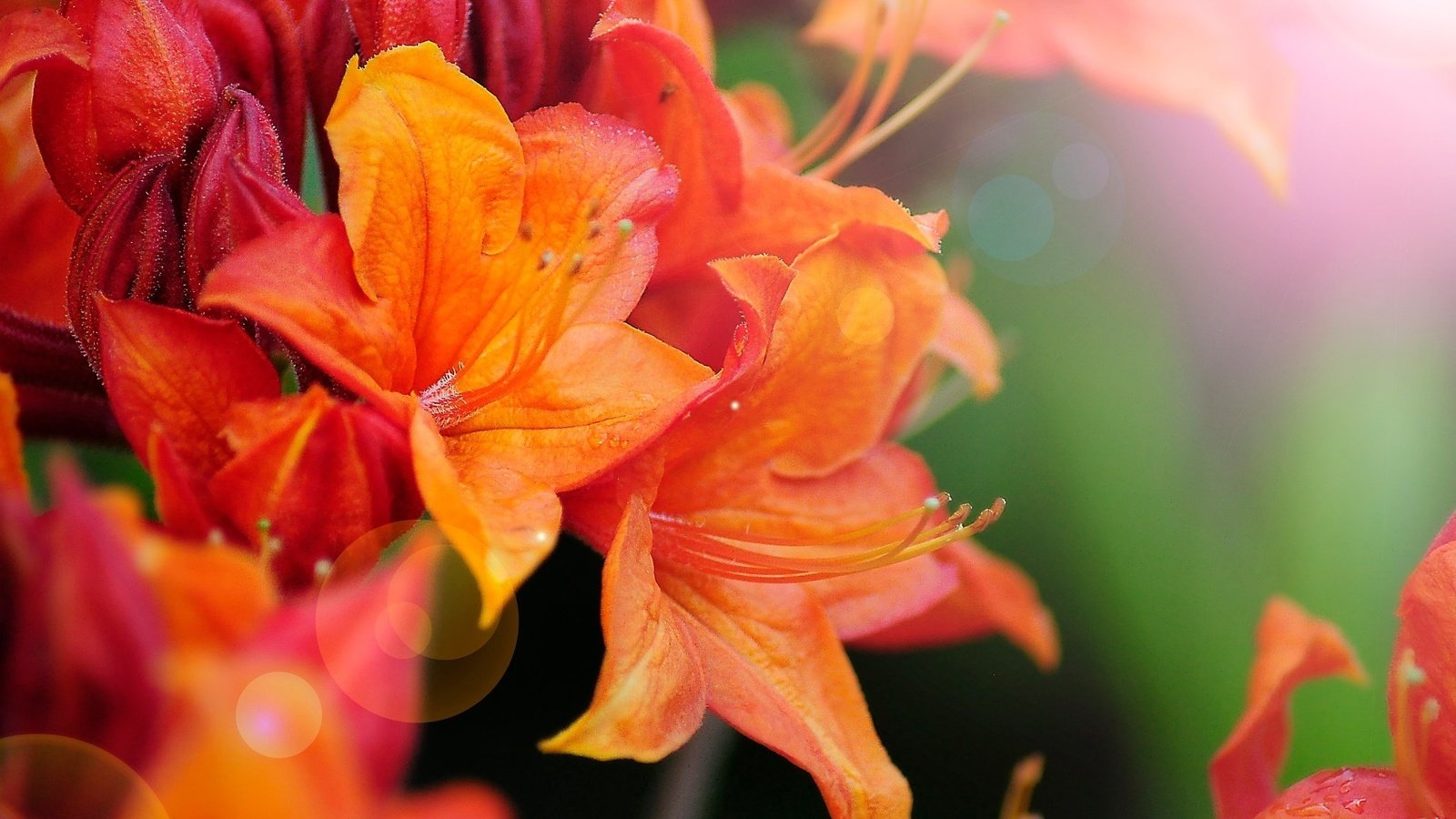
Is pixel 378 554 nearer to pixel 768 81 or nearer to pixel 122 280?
pixel 122 280

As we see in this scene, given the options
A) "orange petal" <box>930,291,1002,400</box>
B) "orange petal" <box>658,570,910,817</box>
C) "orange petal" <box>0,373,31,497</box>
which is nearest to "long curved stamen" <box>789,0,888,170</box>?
"orange petal" <box>930,291,1002,400</box>

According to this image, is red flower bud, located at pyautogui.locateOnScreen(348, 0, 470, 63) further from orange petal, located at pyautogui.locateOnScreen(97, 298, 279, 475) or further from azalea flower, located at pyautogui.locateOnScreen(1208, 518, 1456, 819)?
azalea flower, located at pyautogui.locateOnScreen(1208, 518, 1456, 819)

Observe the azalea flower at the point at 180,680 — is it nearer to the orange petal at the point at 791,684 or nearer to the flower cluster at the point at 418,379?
the flower cluster at the point at 418,379

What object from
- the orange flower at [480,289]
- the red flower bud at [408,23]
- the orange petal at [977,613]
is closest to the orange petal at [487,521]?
the orange flower at [480,289]

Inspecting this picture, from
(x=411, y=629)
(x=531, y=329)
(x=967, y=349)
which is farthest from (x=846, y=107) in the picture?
(x=411, y=629)

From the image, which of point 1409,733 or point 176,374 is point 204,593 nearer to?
point 176,374

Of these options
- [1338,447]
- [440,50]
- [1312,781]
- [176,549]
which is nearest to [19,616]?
[176,549]
